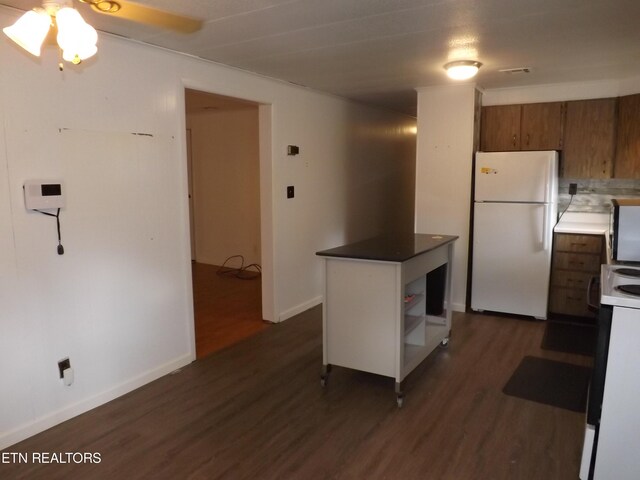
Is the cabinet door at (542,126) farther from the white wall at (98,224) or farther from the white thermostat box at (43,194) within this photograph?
the white thermostat box at (43,194)

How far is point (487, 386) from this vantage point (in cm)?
307

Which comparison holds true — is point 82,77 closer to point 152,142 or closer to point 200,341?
point 152,142

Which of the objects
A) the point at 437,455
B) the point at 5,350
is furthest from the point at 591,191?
the point at 5,350

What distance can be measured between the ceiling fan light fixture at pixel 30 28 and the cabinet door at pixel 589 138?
4.22 m

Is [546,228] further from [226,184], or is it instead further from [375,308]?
[226,184]

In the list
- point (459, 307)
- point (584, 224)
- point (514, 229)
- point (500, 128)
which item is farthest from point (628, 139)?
point (459, 307)

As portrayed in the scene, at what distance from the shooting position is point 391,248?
3.08 m

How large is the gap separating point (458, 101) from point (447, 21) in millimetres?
1989

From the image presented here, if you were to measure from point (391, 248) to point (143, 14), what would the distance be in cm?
199

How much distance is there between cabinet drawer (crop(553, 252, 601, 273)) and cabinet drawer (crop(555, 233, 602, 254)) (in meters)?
0.05

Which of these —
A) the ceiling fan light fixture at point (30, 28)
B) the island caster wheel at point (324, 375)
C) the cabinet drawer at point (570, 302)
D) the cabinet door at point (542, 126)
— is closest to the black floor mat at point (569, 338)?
the cabinet drawer at point (570, 302)

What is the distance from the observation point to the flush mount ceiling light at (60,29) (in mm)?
1514

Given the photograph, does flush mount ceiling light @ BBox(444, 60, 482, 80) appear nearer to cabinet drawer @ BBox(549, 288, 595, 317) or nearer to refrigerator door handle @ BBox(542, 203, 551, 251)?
refrigerator door handle @ BBox(542, 203, 551, 251)

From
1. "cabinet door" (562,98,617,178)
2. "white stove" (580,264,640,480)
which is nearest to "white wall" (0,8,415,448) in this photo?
"white stove" (580,264,640,480)
